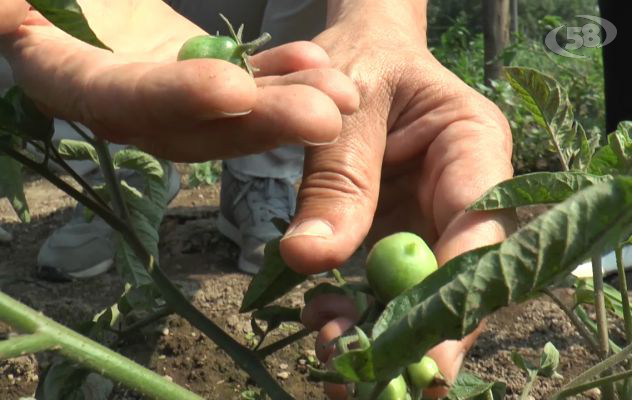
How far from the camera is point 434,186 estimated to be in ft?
4.19

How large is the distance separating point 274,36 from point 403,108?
4.01 feet

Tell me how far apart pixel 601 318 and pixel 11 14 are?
0.96 meters

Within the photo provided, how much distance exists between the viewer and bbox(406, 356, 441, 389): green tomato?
987 millimetres

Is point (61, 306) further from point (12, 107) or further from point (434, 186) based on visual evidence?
point (434, 186)

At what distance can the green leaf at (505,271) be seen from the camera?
0.72 meters

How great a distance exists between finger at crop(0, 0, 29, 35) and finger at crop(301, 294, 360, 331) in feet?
2.04

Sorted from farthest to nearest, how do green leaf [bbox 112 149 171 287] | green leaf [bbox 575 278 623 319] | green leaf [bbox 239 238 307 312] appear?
green leaf [bbox 112 149 171 287], green leaf [bbox 575 278 623 319], green leaf [bbox 239 238 307 312]

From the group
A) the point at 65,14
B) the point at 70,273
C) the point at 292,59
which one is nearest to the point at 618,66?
the point at 70,273

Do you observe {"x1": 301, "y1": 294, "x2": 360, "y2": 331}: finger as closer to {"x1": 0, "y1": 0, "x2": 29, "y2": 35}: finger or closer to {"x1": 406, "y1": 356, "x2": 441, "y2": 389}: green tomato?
{"x1": 406, "y1": 356, "x2": 441, "y2": 389}: green tomato

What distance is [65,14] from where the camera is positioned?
3.31 ft

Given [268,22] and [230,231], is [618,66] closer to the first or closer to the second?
[268,22]

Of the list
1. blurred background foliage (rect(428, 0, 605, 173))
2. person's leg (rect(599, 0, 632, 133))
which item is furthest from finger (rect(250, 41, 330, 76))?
blurred background foliage (rect(428, 0, 605, 173))

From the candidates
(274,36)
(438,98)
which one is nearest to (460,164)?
(438,98)

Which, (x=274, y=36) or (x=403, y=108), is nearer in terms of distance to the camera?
(x=403, y=108)
